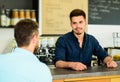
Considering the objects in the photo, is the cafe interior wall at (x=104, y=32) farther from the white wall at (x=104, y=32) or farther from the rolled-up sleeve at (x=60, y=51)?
the rolled-up sleeve at (x=60, y=51)

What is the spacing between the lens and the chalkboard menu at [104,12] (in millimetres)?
4336

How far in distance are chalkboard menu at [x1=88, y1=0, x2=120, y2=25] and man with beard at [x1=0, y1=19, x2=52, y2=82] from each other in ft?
9.63

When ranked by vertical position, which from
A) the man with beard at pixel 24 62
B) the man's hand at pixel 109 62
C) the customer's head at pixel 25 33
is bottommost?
the man's hand at pixel 109 62

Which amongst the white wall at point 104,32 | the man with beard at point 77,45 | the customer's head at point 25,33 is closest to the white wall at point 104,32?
the white wall at point 104,32

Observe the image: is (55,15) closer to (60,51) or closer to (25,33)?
(60,51)

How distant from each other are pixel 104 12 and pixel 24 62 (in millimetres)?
3288

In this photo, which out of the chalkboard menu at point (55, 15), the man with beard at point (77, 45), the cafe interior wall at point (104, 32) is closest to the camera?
the man with beard at point (77, 45)

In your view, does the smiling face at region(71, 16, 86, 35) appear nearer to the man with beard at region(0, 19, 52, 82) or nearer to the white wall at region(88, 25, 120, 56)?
the man with beard at region(0, 19, 52, 82)

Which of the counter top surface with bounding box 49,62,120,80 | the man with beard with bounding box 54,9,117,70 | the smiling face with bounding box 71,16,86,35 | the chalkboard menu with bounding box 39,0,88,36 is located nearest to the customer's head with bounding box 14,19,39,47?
the counter top surface with bounding box 49,62,120,80

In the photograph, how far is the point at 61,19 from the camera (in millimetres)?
3977

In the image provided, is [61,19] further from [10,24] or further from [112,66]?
[112,66]

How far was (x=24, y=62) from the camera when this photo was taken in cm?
135

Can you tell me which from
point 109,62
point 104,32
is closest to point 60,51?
point 109,62

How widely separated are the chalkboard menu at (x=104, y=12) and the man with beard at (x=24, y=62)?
2935mm
